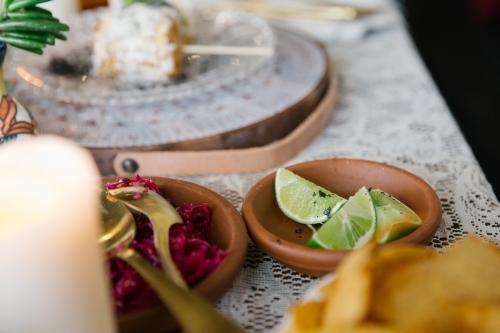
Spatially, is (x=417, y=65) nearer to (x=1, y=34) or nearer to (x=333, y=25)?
(x=333, y=25)

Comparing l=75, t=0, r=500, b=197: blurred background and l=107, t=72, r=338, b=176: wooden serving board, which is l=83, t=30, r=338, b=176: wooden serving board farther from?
l=75, t=0, r=500, b=197: blurred background

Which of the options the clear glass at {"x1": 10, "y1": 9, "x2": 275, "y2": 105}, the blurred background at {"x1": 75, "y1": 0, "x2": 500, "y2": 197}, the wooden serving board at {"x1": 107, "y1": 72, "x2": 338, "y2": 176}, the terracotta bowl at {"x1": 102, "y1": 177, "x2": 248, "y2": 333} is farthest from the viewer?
the blurred background at {"x1": 75, "y1": 0, "x2": 500, "y2": 197}

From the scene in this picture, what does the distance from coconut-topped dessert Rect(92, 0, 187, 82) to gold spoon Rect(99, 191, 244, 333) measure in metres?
0.53

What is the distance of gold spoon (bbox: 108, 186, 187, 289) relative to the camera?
1.78 ft

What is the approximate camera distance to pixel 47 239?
37 cm

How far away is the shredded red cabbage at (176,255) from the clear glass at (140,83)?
0.38 m

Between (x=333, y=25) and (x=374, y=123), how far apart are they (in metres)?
0.58

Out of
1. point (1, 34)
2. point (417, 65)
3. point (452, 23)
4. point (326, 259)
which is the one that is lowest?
point (452, 23)

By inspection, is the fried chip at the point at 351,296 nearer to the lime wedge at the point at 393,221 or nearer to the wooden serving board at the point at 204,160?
the lime wedge at the point at 393,221

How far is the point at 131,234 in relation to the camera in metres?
0.59

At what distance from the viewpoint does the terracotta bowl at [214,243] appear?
49cm

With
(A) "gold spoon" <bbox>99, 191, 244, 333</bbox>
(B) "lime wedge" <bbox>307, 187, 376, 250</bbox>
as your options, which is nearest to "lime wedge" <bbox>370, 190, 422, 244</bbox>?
(B) "lime wedge" <bbox>307, 187, 376, 250</bbox>

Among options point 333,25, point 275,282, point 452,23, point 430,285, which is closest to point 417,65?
point 333,25

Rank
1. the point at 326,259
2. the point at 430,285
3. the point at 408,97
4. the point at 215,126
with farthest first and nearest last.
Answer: the point at 408,97 < the point at 215,126 < the point at 326,259 < the point at 430,285
